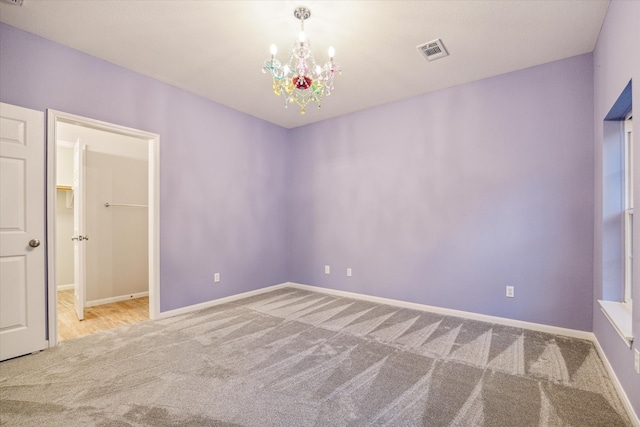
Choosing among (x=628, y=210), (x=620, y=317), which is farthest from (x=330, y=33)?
(x=620, y=317)

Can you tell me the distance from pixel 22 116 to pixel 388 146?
12.9 ft

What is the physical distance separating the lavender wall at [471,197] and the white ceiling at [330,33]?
17.6 inches

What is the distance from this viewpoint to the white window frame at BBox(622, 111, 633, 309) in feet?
7.63

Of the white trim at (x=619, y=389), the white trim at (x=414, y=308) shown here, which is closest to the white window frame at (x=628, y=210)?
the white trim at (x=619, y=389)

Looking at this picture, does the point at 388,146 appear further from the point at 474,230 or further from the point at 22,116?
the point at 22,116

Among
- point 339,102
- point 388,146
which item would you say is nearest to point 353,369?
point 388,146

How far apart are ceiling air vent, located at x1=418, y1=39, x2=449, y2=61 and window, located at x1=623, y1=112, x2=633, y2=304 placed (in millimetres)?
1587

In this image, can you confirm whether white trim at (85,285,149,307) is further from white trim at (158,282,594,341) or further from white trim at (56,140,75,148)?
white trim at (56,140,75,148)

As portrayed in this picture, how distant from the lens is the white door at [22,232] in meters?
2.47

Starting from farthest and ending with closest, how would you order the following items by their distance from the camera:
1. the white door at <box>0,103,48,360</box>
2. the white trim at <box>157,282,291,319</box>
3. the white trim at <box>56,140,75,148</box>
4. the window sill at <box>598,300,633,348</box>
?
1. the white trim at <box>56,140,75,148</box>
2. the white trim at <box>157,282,291,319</box>
3. the white door at <box>0,103,48,360</box>
4. the window sill at <box>598,300,633,348</box>

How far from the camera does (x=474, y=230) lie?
3.54 m

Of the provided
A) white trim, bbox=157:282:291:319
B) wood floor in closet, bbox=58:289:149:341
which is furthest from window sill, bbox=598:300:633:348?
wood floor in closet, bbox=58:289:149:341

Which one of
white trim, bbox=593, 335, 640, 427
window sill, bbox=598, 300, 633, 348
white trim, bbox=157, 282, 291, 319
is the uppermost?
window sill, bbox=598, 300, 633, 348

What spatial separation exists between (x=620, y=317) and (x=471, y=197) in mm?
1770
